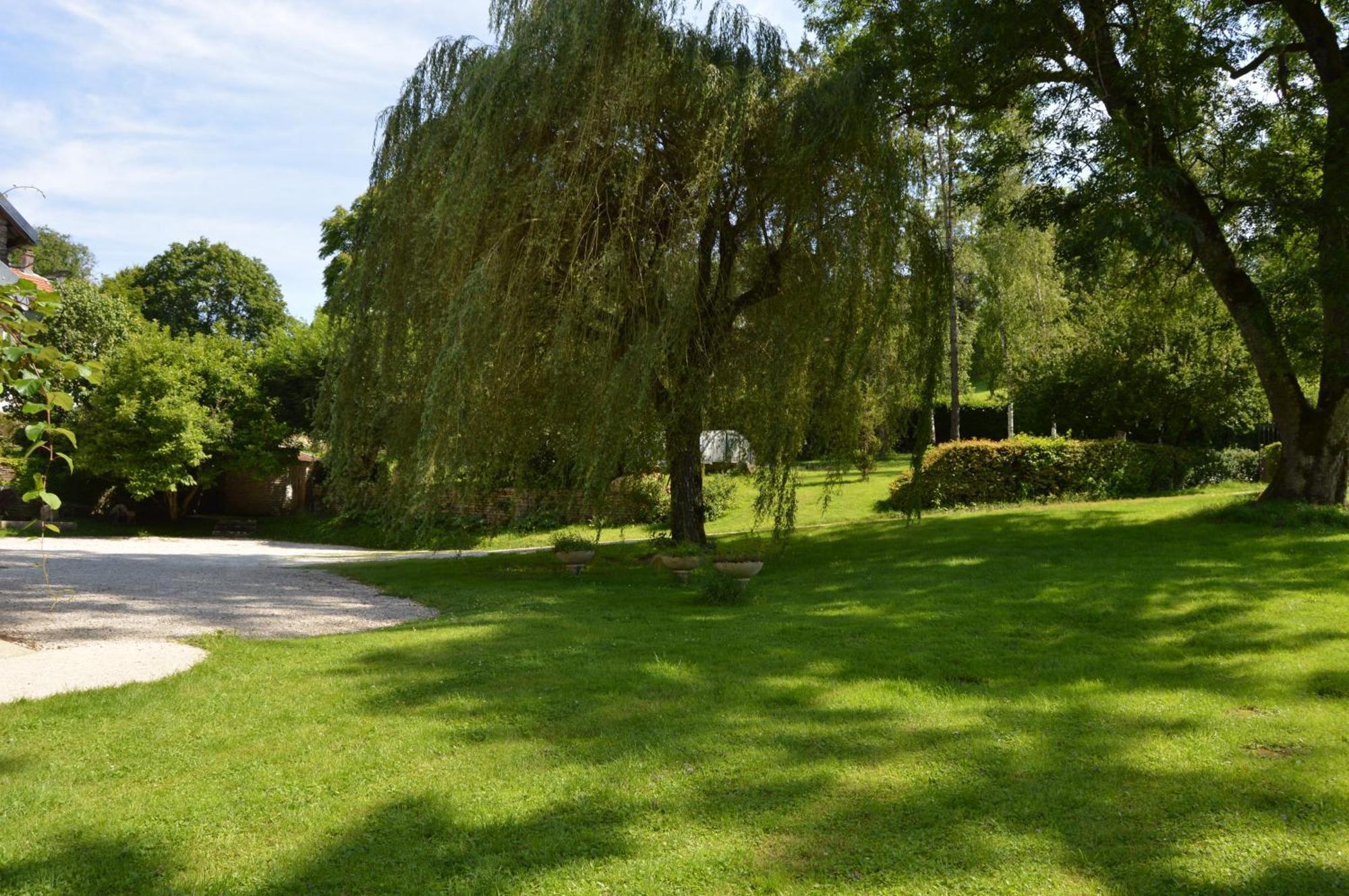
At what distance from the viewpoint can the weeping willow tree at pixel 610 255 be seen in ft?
32.3

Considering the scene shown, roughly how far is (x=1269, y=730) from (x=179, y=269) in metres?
52.9

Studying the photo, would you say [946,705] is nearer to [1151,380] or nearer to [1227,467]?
[1151,380]

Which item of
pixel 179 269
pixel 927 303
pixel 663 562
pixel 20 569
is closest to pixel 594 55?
pixel 927 303

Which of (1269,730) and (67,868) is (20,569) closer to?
(67,868)

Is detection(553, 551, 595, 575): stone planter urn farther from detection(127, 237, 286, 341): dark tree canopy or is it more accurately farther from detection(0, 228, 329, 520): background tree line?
detection(127, 237, 286, 341): dark tree canopy

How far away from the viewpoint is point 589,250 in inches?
393

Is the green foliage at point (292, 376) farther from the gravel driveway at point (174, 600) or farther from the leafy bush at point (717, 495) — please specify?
the leafy bush at point (717, 495)

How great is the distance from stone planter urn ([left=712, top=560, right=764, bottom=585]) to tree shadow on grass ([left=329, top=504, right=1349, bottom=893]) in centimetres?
28

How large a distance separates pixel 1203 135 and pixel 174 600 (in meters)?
15.3

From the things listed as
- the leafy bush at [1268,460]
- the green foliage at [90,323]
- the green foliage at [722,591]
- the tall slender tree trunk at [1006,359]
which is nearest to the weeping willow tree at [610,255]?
the green foliage at [722,591]

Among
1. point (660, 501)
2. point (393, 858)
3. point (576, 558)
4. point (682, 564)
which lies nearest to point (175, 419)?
point (660, 501)

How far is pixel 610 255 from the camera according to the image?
976 cm

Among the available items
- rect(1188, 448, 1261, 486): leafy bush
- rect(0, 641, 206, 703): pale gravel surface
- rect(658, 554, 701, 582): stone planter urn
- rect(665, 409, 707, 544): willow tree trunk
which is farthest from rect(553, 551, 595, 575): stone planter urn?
rect(1188, 448, 1261, 486): leafy bush

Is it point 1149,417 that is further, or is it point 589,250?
point 1149,417
